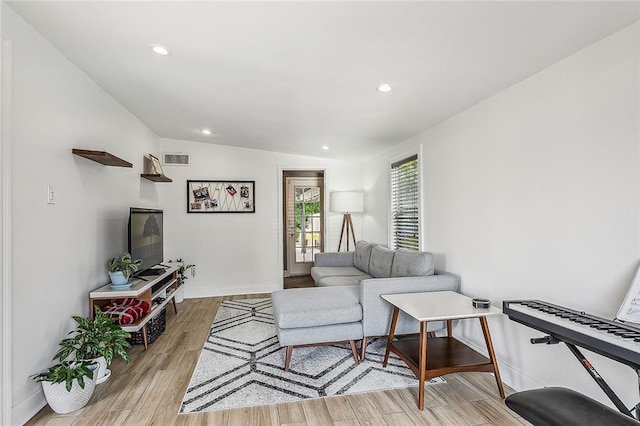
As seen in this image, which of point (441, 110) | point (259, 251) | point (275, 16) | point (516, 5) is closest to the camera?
point (516, 5)

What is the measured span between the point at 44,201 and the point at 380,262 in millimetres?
3122

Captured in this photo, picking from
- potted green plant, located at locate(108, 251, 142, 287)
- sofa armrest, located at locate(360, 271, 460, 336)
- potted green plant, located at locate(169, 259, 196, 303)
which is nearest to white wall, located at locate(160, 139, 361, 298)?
potted green plant, located at locate(169, 259, 196, 303)

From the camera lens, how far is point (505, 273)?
247cm

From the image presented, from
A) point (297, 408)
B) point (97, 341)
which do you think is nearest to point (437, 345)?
point (297, 408)

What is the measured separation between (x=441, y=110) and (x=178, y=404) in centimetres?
313

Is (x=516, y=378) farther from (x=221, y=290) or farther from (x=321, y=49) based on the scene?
(x=221, y=290)

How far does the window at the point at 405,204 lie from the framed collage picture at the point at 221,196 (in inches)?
88.9

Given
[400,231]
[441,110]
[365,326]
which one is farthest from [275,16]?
[400,231]

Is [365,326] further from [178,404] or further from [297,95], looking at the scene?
[297,95]

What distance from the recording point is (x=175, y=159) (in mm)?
5004

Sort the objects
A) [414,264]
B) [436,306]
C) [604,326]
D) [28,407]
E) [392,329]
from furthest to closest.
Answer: [414,264] → [392,329] → [436,306] → [28,407] → [604,326]

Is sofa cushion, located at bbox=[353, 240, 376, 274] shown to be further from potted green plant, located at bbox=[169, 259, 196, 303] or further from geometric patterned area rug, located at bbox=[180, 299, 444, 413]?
potted green plant, located at bbox=[169, 259, 196, 303]

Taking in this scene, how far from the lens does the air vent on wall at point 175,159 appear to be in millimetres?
4965

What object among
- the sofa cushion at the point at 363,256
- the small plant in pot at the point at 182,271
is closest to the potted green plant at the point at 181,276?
the small plant in pot at the point at 182,271
